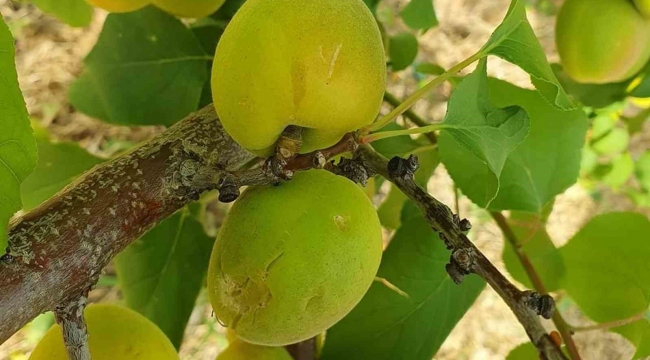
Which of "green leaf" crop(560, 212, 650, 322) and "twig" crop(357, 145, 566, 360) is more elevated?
"twig" crop(357, 145, 566, 360)

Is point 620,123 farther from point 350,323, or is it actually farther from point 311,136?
point 311,136

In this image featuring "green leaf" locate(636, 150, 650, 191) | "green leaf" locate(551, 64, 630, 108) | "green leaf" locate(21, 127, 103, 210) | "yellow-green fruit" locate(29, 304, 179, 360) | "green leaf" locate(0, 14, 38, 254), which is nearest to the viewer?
"green leaf" locate(0, 14, 38, 254)

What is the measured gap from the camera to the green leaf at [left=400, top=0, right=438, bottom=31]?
723 mm

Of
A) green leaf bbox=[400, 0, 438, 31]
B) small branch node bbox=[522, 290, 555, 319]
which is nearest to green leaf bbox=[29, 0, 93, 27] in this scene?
green leaf bbox=[400, 0, 438, 31]

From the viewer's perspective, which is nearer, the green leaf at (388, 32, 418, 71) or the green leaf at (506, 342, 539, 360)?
the green leaf at (506, 342, 539, 360)

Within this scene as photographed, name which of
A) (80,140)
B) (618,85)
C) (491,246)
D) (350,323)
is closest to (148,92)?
Answer: (350,323)

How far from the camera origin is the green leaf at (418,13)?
72 centimetres

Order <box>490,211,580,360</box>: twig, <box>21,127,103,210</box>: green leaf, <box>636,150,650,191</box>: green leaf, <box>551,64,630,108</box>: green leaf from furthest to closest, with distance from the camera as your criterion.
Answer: <box>636,150,650,191</box>: green leaf → <box>551,64,630,108</box>: green leaf → <box>21,127,103,210</box>: green leaf → <box>490,211,580,360</box>: twig

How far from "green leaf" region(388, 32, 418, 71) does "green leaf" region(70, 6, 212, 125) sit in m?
0.27

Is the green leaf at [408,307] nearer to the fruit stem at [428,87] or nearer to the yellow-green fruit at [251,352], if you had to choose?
the yellow-green fruit at [251,352]

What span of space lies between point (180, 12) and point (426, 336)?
393 millimetres

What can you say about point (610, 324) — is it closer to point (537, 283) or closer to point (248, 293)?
point (537, 283)

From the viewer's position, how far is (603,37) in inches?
28.0

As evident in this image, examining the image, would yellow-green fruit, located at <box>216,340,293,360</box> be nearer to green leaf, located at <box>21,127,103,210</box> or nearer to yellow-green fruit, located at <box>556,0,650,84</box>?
green leaf, located at <box>21,127,103,210</box>
